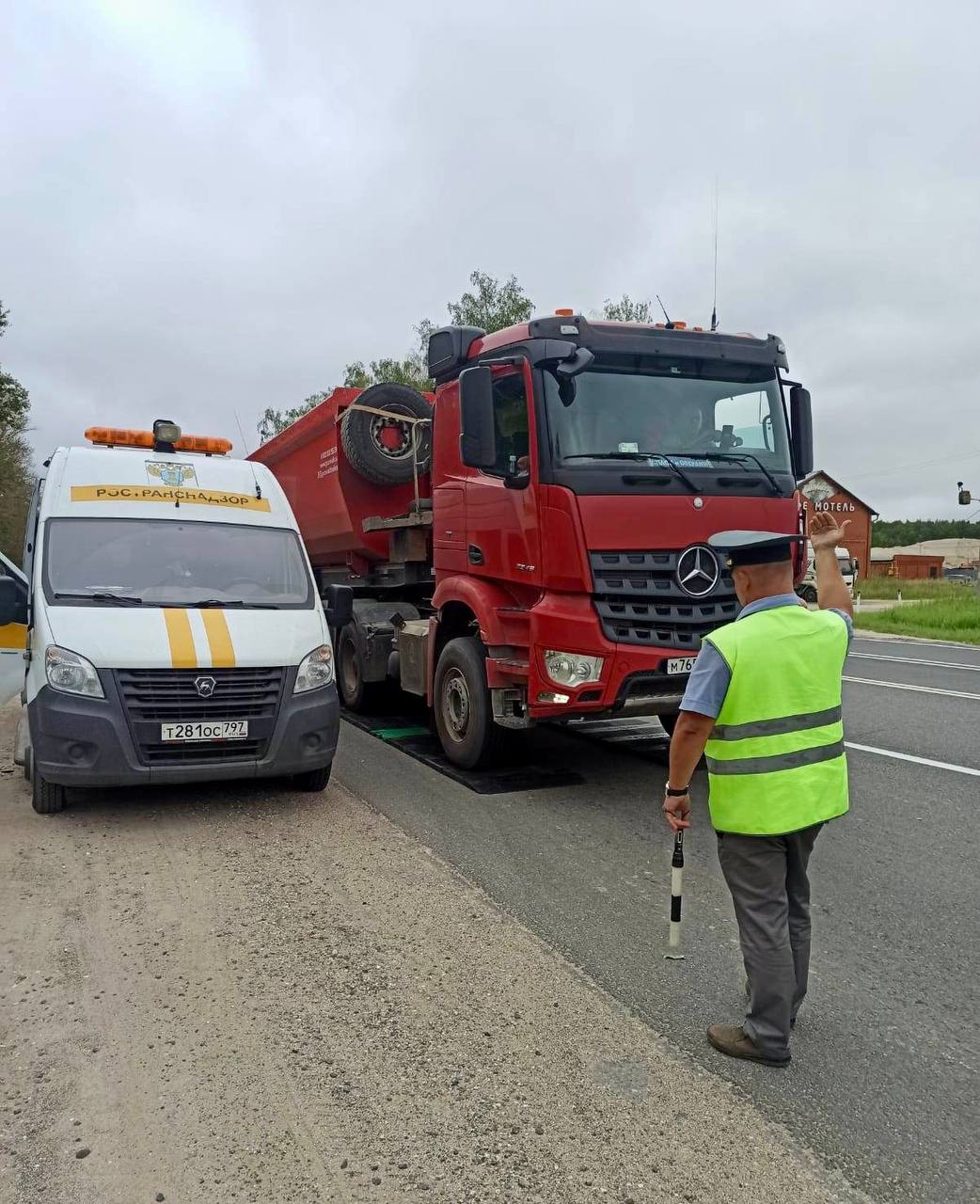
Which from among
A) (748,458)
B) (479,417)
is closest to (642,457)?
(748,458)

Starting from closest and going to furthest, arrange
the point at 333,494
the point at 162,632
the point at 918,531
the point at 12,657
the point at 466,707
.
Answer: the point at 162,632 → the point at 12,657 → the point at 466,707 → the point at 333,494 → the point at 918,531

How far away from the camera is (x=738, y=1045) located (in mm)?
3094

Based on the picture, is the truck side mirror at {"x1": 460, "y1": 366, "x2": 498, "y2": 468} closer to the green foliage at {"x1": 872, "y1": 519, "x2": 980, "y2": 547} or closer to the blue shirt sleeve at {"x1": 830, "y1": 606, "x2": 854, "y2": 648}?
the blue shirt sleeve at {"x1": 830, "y1": 606, "x2": 854, "y2": 648}

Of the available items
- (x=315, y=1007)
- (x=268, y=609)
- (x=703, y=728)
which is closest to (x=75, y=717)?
(x=268, y=609)

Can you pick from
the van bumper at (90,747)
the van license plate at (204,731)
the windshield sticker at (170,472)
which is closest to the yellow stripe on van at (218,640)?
the van license plate at (204,731)

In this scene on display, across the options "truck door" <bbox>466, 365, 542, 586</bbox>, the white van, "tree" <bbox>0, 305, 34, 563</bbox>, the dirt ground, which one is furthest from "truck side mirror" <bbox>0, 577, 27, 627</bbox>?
"tree" <bbox>0, 305, 34, 563</bbox>

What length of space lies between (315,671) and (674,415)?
113 inches

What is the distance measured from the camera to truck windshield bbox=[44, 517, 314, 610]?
6059 millimetres

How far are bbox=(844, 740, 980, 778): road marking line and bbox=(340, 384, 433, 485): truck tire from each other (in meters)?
4.69

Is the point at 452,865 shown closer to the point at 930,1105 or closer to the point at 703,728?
the point at 703,728

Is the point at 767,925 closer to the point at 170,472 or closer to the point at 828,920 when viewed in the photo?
the point at 828,920

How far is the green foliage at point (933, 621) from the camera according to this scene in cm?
2252

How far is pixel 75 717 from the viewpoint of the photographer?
5336 mm

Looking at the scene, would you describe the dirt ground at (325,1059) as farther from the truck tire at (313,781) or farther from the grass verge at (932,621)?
the grass verge at (932,621)
